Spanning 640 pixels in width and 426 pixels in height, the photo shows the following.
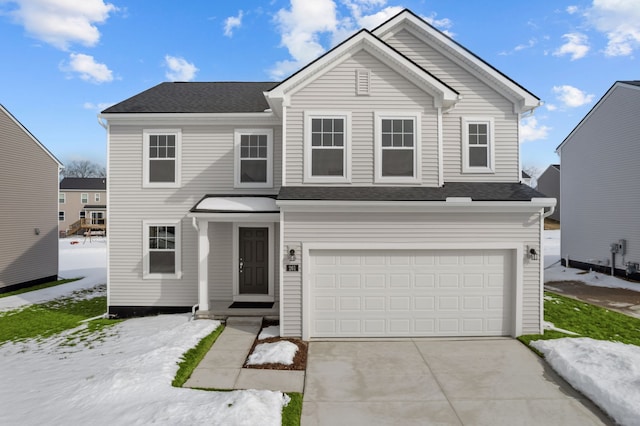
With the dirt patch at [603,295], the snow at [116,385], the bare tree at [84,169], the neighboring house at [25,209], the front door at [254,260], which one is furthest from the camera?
the bare tree at [84,169]

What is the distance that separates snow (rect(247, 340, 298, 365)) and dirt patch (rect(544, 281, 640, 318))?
36.4 feet

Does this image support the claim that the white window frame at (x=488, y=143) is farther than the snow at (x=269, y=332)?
Yes

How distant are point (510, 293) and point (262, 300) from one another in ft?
23.0

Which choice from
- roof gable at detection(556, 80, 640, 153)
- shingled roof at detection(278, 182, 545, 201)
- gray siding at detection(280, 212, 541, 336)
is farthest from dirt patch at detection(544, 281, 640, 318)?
roof gable at detection(556, 80, 640, 153)

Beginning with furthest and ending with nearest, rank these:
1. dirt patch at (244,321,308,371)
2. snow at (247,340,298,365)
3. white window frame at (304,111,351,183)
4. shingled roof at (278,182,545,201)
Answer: white window frame at (304,111,351,183) → shingled roof at (278,182,545,201) → snow at (247,340,298,365) → dirt patch at (244,321,308,371)

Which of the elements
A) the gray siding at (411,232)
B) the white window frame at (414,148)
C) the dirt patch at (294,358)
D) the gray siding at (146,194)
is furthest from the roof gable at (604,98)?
the dirt patch at (294,358)

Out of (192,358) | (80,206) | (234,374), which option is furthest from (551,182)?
(80,206)

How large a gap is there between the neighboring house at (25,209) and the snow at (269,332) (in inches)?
576

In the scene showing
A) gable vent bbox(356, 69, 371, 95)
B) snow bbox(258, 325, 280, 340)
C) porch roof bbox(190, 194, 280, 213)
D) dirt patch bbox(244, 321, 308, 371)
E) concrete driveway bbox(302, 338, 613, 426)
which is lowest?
concrete driveway bbox(302, 338, 613, 426)

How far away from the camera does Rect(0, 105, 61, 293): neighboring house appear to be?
15938 mm

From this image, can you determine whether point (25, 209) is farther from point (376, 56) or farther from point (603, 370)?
point (603, 370)

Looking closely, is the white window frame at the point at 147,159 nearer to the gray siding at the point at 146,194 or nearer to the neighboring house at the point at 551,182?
the gray siding at the point at 146,194

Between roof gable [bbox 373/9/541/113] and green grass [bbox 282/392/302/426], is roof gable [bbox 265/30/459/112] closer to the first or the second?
roof gable [bbox 373/9/541/113]

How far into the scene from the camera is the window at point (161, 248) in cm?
1116
